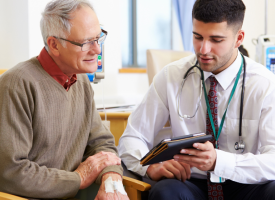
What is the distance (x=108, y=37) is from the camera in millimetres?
3189

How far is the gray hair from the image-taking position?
Answer: 119 cm

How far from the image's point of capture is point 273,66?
270 cm

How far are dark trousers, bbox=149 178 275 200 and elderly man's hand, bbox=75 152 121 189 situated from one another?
0.22 meters

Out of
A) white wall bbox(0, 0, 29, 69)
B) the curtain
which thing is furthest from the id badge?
the curtain

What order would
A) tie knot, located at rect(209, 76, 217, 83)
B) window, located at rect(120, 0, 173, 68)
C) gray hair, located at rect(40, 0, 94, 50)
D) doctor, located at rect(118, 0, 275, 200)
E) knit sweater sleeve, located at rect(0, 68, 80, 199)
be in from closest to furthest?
1. knit sweater sleeve, located at rect(0, 68, 80, 199)
2. gray hair, located at rect(40, 0, 94, 50)
3. doctor, located at rect(118, 0, 275, 200)
4. tie knot, located at rect(209, 76, 217, 83)
5. window, located at rect(120, 0, 173, 68)

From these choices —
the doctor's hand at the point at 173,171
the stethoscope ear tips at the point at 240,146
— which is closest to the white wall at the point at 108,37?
the doctor's hand at the point at 173,171

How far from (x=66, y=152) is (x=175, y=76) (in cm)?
69

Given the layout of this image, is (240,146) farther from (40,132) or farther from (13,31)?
(13,31)

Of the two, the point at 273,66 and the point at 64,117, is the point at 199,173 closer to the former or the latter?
the point at 64,117

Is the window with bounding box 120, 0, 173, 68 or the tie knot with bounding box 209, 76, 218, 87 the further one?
the window with bounding box 120, 0, 173, 68

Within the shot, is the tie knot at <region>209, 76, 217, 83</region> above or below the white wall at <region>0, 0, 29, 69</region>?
below

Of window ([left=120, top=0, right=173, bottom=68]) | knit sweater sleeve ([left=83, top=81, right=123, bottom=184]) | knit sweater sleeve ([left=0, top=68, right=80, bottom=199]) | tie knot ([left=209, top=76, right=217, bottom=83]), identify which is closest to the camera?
knit sweater sleeve ([left=0, top=68, right=80, bottom=199])

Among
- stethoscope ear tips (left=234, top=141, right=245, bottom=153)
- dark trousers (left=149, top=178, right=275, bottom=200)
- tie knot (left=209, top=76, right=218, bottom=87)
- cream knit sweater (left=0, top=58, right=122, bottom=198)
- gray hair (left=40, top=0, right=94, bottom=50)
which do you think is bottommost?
dark trousers (left=149, top=178, right=275, bottom=200)

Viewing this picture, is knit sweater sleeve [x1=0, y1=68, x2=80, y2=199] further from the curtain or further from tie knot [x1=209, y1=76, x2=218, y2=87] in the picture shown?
the curtain
